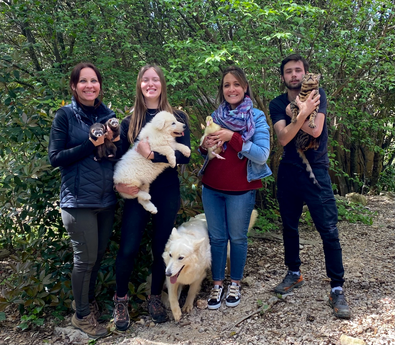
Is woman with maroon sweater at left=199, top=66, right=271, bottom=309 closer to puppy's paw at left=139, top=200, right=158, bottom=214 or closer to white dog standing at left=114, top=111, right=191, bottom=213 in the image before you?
white dog standing at left=114, top=111, right=191, bottom=213

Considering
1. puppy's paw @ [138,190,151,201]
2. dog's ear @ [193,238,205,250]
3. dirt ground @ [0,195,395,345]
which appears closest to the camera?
dirt ground @ [0,195,395,345]

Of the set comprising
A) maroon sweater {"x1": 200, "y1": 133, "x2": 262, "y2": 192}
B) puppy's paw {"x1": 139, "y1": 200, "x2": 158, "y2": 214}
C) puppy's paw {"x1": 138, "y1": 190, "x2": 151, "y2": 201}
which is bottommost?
puppy's paw {"x1": 139, "y1": 200, "x2": 158, "y2": 214}

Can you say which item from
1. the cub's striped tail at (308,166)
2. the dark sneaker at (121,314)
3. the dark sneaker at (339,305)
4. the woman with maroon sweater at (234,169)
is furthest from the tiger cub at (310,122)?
the dark sneaker at (121,314)

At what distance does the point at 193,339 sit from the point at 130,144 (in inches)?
74.6

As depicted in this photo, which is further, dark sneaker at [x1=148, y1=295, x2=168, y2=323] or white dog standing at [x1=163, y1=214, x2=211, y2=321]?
dark sneaker at [x1=148, y1=295, x2=168, y2=323]

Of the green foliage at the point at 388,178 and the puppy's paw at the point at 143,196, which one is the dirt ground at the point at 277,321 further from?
the green foliage at the point at 388,178

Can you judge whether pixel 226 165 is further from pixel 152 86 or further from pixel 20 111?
pixel 20 111

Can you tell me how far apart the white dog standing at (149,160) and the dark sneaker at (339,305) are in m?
1.86

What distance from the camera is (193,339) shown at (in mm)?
2891

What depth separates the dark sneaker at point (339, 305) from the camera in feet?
9.50

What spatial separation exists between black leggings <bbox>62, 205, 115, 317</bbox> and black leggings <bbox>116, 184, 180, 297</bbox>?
0.57ft

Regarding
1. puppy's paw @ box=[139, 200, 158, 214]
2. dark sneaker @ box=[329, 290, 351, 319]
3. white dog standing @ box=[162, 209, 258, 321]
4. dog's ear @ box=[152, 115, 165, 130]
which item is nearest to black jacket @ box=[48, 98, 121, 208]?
puppy's paw @ box=[139, 200, 158, 214]

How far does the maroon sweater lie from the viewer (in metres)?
3.07

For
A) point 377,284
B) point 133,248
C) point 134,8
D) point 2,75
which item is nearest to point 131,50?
point 134,8
